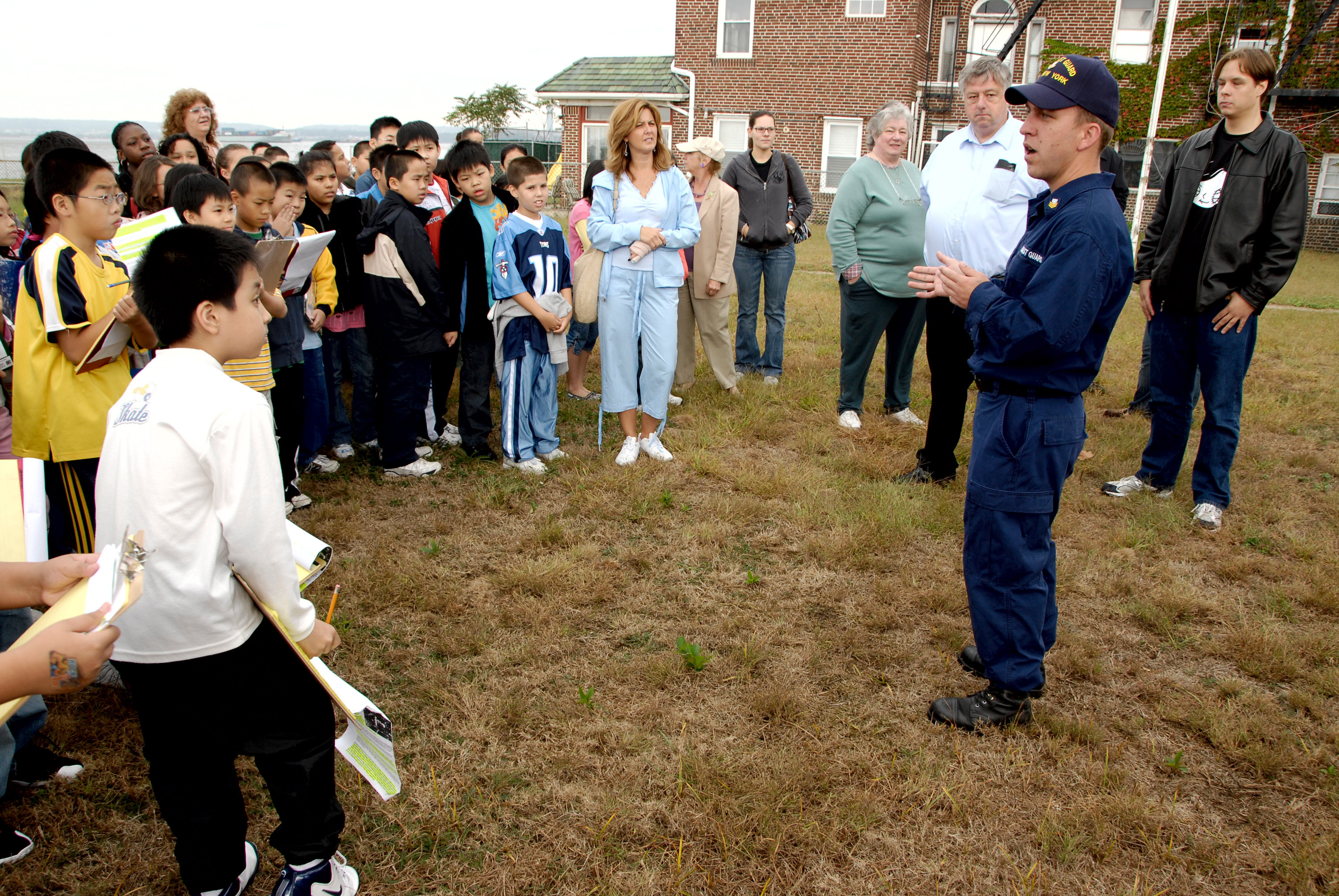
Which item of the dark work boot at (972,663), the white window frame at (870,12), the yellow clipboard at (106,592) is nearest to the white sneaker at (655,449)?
the dark work boot at (972,663)

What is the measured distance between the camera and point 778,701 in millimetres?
2982

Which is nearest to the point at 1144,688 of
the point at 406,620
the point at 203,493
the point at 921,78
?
the point at 406,620

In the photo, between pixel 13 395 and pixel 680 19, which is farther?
pixel 680 19

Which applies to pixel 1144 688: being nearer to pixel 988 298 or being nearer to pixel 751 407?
pixel 988 298

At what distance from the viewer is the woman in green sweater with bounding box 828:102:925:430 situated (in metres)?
5.39

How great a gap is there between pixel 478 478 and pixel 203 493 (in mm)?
3376

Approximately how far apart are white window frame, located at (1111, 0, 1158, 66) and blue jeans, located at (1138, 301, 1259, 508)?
775 inches

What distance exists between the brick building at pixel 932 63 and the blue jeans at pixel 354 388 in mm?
18249

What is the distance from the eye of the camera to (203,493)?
5.70 ft

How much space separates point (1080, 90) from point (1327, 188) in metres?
24.0

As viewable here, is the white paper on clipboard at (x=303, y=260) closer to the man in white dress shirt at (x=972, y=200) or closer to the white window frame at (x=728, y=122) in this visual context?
the man in white dress shirt at (x=972, y=200)

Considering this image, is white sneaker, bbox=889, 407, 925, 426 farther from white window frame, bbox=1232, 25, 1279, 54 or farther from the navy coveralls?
white window frame, bbox=1232, 25, 1279, 54

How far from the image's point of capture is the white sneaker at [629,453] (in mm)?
5301

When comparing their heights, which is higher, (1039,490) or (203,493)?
(203,493)
